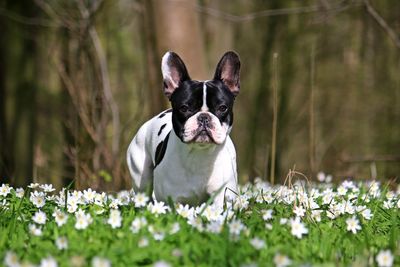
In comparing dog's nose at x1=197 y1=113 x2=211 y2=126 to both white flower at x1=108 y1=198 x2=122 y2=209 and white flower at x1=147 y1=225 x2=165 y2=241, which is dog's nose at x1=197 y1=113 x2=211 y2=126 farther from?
white flower at x1=147 y1=225 x2=165 y2=241

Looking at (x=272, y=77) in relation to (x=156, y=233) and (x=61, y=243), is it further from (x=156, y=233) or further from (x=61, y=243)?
(x=61, y=243)

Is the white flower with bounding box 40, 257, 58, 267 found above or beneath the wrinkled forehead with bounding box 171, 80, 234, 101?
beneath

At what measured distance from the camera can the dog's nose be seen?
16.6 ft

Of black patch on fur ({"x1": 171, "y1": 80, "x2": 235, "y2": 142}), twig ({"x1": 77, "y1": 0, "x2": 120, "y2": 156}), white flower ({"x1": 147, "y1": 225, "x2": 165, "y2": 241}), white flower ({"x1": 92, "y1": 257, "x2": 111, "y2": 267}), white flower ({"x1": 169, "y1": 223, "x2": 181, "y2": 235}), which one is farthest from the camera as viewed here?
twig ({"x1": 77, "y1": 0, "x2": 120, "y2": 156})

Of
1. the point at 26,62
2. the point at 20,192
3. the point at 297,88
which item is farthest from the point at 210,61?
the point at 20,192

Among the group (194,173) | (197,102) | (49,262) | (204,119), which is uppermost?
(197,102)

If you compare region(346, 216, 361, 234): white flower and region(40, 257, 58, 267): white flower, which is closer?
region(40, 257, 58, 267): white flower

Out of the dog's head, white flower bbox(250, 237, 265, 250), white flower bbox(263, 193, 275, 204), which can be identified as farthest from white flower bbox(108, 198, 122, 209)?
white flower bbox(250, 237, 265, 250)

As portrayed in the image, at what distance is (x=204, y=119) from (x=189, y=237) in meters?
1.45

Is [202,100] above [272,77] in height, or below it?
below

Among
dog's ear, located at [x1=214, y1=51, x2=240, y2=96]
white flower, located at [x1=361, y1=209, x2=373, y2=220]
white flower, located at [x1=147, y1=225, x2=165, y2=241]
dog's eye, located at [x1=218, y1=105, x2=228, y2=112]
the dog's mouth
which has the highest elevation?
dog's ear, located at [x1=214, y1=51, x2=240, y2=96]

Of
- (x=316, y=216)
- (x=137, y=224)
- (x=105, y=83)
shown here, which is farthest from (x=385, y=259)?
(x=105, y=83)

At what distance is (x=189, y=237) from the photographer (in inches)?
150

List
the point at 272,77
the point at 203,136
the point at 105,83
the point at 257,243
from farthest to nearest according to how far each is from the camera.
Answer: the point at 272,77
the point at 105,83
the point at 203,136
the point at 257,243
